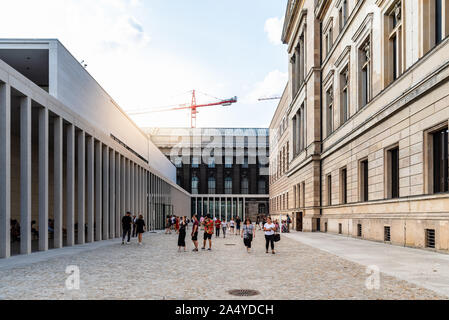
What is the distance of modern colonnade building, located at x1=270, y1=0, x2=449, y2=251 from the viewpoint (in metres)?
17.2

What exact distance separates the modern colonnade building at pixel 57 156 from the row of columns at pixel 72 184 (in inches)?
1.3

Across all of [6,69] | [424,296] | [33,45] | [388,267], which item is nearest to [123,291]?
[424,296]

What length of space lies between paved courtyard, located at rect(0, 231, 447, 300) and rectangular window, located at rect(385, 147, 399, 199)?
878 centimetres

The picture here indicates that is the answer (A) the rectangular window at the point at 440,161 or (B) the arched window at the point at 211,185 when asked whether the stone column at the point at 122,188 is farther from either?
(B) the arched window at the point at 211,185

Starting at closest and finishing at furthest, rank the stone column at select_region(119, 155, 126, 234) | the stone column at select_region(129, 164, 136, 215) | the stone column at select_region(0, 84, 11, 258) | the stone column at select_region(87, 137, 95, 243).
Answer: the stone column at select_region(0, 84, 11, 258) < the stone column at select_region(87, 137, 95, 243) < the stone column at select_region(119, 155, 126, 234) < the stone column at select_region(129, 164, 136, 215)

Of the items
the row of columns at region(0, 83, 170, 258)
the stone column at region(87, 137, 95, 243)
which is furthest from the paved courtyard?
the stone column at region(87, 137, 95, 243)

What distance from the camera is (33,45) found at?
78.6 feet

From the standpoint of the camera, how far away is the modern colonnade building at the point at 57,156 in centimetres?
1628

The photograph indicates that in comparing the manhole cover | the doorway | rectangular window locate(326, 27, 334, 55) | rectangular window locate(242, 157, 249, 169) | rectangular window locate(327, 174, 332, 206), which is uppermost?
rectangular window locate(326, 27, 334, 55)

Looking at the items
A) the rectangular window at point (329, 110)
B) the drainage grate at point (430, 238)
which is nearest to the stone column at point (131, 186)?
the rectangular window at point (329, 110)

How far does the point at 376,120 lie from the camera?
22766 mm

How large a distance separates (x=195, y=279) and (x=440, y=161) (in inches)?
463

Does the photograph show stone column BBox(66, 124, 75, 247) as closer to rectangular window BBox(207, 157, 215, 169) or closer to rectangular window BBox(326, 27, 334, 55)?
rectangular window BBox(326, 27, 334, 55)
